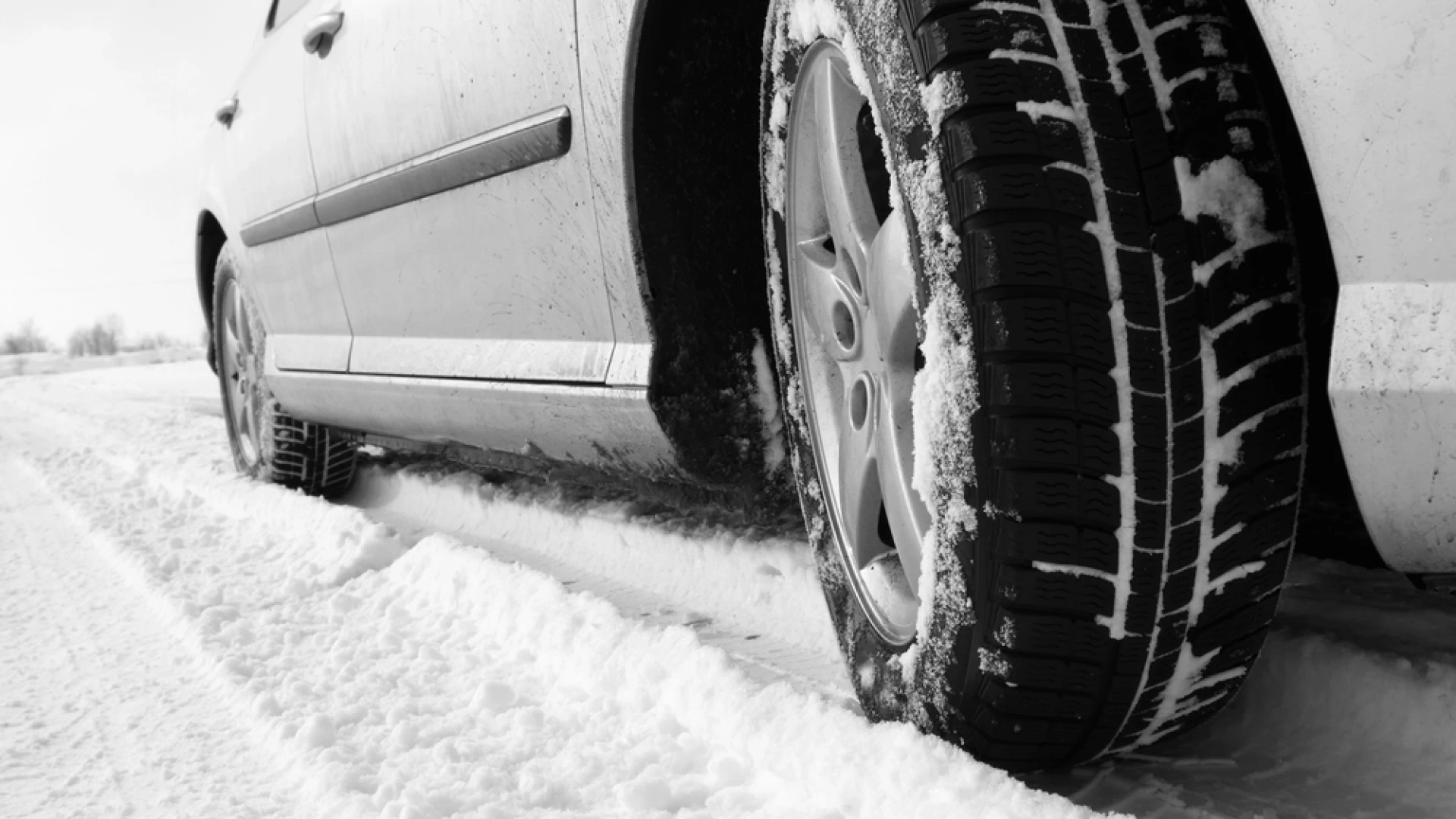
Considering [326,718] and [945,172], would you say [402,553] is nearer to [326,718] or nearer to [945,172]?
[326,718]

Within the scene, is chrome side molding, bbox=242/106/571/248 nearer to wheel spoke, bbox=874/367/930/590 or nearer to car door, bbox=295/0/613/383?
car door, bbox=295/0/613/383

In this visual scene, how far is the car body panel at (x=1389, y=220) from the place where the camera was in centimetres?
75

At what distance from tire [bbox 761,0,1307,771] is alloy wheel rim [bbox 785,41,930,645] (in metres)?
0.17

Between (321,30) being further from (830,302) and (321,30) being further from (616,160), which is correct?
(830,302)

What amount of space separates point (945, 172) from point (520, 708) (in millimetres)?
998

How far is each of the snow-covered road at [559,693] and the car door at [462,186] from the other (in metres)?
0.46

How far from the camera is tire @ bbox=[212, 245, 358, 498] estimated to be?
11.9 feet

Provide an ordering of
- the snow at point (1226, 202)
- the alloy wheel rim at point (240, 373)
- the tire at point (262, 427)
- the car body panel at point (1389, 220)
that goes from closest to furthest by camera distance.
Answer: the car body panel at point (1389, 220) → the snow at point (1226, 202) → the tire at point (262, 427) → the alloy wheel rim at point (240, 373)

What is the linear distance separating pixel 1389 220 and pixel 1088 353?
25cm

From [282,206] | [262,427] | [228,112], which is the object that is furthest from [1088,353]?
[262,427]

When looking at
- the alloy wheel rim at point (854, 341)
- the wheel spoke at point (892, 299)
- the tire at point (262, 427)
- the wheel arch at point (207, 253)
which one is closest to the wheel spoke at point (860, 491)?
the alloy wheel rim at point (854, 341)

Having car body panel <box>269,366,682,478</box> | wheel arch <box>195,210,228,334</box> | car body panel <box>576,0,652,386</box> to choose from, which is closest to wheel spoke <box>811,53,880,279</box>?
car body panel <box>576,0,652,386</box>

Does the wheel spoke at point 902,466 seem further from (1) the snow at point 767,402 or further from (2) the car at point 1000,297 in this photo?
(1) the snow at point 767,402

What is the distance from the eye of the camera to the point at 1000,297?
986 mm
